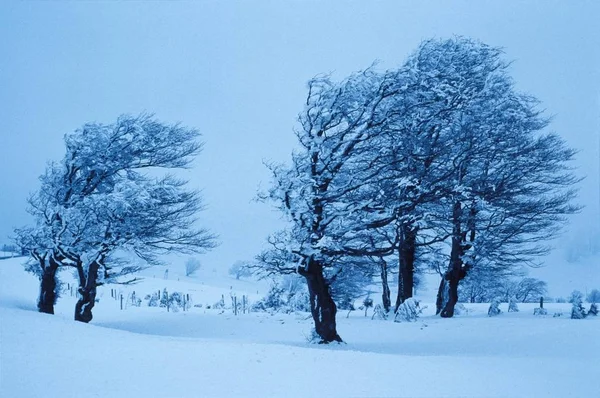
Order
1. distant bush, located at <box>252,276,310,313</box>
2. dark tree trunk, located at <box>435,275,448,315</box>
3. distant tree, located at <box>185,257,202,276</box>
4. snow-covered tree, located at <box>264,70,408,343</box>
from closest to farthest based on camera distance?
1. snow-covered tree, located at <box>264,70,408,343</box>
2. dark tree trunk, located at <box>435,275,448,315</box>
3. distant bush, located at <box>252,276,310,313</box>
4. distant tree, located at <box>185,257,202,276</box>

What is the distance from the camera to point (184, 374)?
6.33 metres

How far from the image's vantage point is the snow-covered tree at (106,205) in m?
15.7

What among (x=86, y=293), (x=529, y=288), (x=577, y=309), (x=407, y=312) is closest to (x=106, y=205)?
(x=86, y=293)

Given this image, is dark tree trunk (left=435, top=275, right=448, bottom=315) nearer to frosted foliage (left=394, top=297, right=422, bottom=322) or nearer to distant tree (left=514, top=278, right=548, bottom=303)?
frosted foliage (left=394, top=297, right=422, bottom=322)

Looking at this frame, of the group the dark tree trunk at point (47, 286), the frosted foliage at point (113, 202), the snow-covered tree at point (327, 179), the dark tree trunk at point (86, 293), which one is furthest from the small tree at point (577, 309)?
the dark tree trunk at point (47, 286)

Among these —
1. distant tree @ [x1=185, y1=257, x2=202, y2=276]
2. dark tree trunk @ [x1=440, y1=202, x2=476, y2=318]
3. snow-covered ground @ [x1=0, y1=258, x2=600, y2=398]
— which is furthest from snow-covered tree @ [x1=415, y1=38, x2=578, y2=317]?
distant tree @ [x1=185, y1=257, x2=202, y2=276]

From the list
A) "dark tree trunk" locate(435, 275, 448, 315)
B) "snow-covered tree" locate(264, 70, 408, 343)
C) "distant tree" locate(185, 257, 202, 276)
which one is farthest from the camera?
"distant tree" locate(185, 257, 202, 276)

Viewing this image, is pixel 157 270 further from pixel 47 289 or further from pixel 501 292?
pixel 47 289

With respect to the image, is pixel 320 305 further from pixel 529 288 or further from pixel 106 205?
pixel 529 288

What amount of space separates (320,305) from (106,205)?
27.8 feet

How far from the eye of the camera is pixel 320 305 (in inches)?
460

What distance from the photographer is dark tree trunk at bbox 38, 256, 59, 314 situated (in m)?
16.6

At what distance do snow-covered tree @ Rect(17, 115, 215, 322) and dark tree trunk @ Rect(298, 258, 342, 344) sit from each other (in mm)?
6801

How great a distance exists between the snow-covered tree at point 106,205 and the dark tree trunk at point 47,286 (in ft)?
0.12
